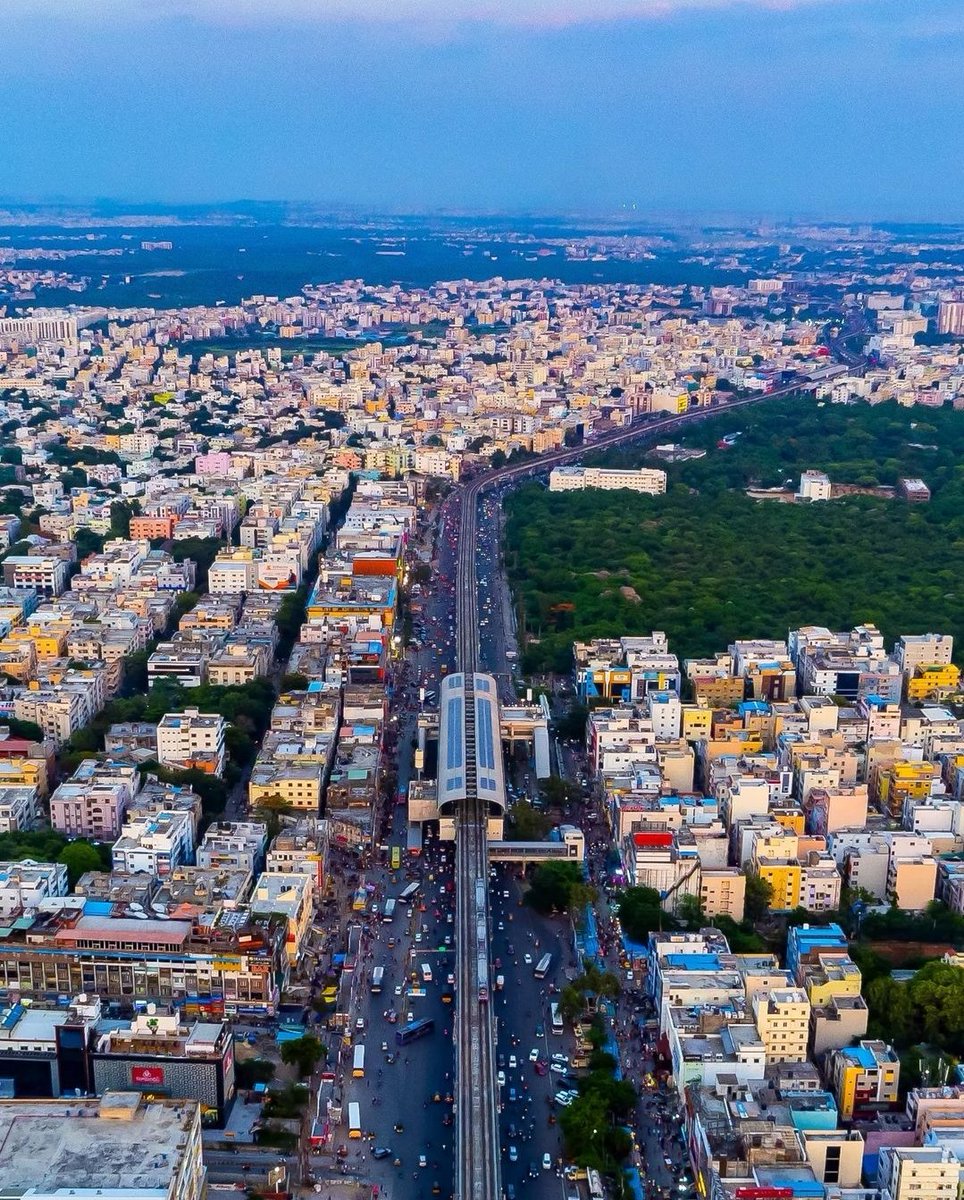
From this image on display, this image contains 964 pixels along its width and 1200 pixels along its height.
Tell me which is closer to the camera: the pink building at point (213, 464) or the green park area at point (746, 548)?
the green park area at point (746, 548)

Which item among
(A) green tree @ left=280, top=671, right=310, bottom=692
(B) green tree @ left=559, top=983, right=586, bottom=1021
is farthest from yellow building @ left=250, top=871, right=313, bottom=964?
(A) green tree @ left=280, top=671, right=310, bottom=692

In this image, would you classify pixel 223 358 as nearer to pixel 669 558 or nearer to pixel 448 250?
pixel 669 558

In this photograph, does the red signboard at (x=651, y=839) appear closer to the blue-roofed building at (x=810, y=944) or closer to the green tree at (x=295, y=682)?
the blue-roofed building at (x=810, y=944)

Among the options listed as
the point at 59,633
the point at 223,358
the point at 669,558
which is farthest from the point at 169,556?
the point at 223,358

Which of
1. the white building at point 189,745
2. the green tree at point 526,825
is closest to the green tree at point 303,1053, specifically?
the green tree at point 526,825

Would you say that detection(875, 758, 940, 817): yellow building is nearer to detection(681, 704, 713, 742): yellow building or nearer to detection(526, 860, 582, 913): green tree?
detection(681, 704, 713, 742): yellow building

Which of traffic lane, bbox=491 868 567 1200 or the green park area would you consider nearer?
traffic lane, bbox=491 868 567 1200
